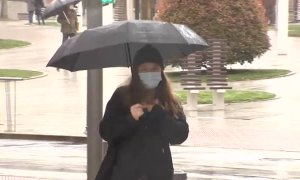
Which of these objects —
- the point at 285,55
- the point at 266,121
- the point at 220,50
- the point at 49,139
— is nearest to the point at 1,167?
the point at 49,139

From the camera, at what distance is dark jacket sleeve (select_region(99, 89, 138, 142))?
477 centimetres

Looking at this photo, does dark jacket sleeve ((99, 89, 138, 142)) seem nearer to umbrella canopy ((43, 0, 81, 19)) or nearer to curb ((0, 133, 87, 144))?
umbrella canopy ((43, 0, 81, 19))

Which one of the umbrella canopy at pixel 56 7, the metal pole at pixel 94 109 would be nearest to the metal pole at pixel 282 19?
the umbrella canopy at pixel 56 7

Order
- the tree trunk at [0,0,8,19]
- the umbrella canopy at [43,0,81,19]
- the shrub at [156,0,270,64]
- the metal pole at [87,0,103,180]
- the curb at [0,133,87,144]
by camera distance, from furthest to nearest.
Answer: the tree trunk at [0,0,8,19]
the shrub at [156,0,270,64]
the curb at [0,133,87,144]
the umbrella canopy at [43,0,81,19]
the metal pole at [87,0,103,180]

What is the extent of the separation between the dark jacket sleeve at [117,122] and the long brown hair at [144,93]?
0.07m

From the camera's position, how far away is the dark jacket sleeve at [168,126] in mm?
4727

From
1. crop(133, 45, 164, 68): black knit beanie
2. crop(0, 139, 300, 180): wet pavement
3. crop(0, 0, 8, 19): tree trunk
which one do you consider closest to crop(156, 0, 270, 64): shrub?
crop(0, 139, 300, 180): wet pavement

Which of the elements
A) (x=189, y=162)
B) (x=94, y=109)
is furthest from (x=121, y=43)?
(x=189, y=162)

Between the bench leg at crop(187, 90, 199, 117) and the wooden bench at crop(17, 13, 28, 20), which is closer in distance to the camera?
the bench leg at crop(187, 90, 199, 117)

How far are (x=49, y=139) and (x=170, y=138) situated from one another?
8947mm

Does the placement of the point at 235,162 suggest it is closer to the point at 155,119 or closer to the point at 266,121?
the point at 266,121

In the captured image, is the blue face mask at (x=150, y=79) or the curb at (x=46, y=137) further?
the curb at (x=46, y=137)

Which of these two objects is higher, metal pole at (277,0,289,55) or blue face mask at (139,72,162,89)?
blue face mask at (139,72,162,89)

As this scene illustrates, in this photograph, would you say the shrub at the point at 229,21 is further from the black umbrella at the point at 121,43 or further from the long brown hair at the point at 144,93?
the long brown hair at the point at 144,93
